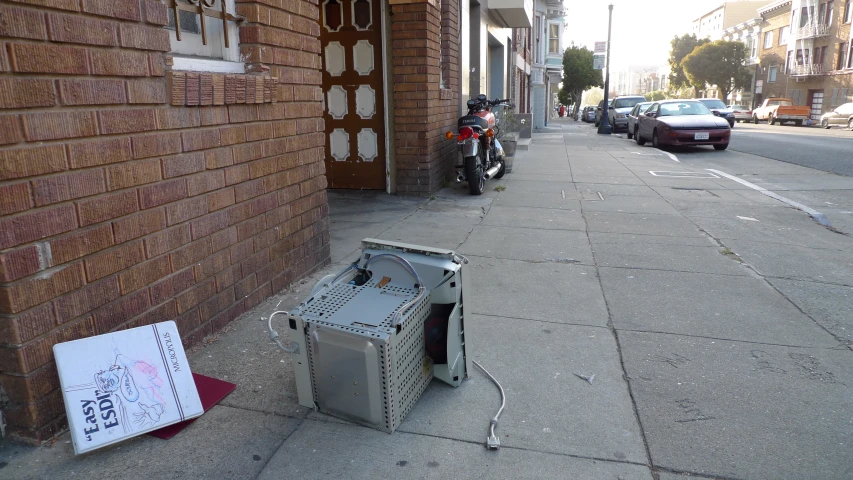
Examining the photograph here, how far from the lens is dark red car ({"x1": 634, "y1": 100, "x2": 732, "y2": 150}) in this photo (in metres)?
16.1

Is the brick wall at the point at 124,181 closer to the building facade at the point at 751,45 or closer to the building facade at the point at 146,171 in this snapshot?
the building facade at the point at 146,171

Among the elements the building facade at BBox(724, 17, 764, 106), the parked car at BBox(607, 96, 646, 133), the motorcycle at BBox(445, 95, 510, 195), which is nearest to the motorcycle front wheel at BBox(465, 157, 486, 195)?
the motorcycle at BBox(445, 95, 510, 195)

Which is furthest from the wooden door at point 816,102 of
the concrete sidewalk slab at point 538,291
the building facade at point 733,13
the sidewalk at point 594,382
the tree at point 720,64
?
the concrete sidewalk slab at point 538,291

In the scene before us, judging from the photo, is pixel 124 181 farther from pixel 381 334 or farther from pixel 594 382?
pixel 594 382

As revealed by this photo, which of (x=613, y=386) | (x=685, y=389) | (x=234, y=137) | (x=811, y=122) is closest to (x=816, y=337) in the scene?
(x=685, y=389)

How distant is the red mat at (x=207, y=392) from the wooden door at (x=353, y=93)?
227 inches

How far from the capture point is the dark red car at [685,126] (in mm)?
16094

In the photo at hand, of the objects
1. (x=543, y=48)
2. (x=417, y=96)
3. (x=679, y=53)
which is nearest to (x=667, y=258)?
(x=417, y=96)

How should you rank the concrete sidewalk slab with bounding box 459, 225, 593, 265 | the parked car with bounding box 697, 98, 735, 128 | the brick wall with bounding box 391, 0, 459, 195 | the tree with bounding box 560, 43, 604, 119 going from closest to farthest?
the concrete sidewalk slab with bounding box 459, 225, 593, 265
the brick wall with bounding box 391, 0, 459, 195
the parked car with bounding box 697, 98, 735, 128
the tree with bounding box 560, 43, 604, 119

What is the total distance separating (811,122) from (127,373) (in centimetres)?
4808

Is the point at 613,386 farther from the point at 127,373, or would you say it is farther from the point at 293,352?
the point at 127,373

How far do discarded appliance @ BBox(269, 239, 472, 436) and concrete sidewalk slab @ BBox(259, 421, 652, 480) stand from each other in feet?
0.31

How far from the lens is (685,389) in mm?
3068

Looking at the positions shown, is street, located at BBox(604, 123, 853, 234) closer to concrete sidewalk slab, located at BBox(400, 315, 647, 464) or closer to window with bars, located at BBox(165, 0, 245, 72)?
concrete sidewalk slab, located at BBox(400, 315, 647, 464)
